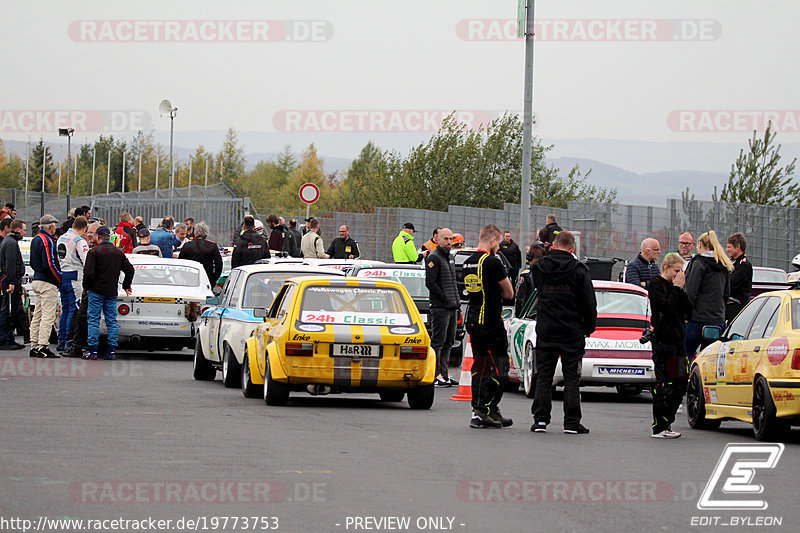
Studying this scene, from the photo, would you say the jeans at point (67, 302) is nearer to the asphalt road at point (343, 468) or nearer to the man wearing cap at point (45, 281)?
the man wearing cap at point (45, 281)

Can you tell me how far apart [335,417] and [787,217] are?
21.3m

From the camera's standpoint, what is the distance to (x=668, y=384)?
41.3ft

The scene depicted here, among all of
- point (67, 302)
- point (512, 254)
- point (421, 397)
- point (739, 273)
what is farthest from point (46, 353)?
point (512, 254)

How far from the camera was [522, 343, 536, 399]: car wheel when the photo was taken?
17031mm

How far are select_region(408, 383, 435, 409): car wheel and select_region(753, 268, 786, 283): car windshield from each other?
45.5 feet

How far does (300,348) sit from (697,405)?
3986 millimetres

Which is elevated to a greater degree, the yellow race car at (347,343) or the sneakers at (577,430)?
the yellow race car at (347,343)

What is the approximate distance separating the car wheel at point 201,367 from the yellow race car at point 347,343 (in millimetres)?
3474

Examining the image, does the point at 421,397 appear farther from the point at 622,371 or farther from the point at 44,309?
the point at 44,309

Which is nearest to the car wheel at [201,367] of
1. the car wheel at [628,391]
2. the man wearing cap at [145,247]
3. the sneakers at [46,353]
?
the sneakers at [46,353]

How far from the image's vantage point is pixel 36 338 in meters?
20.8

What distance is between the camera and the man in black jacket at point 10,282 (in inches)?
848

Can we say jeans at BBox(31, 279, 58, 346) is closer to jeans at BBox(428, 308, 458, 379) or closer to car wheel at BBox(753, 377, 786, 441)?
jeans at BBox(428, 308, 458, 379)

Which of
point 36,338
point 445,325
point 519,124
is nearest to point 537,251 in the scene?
point 445,325
